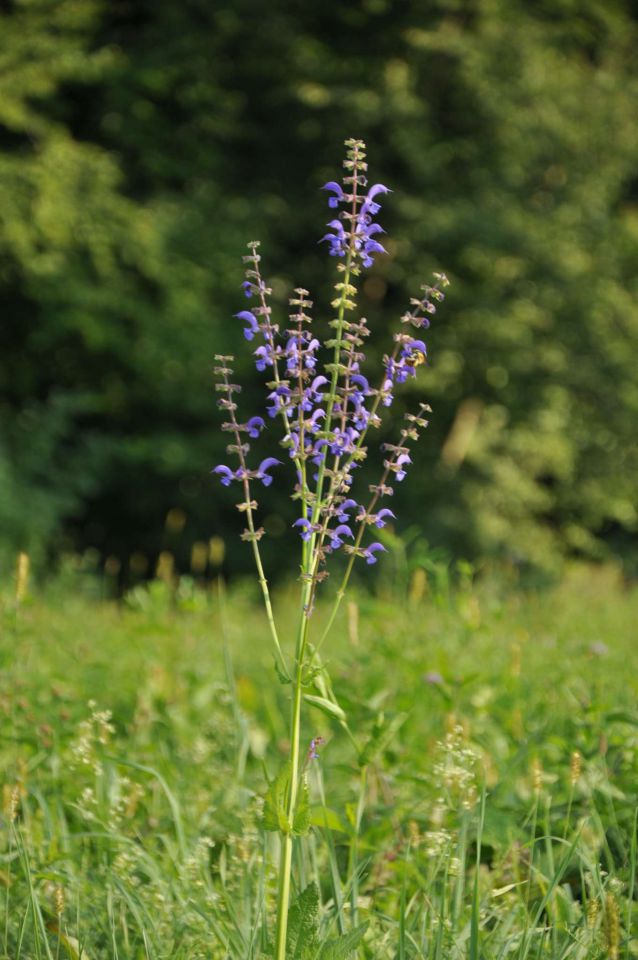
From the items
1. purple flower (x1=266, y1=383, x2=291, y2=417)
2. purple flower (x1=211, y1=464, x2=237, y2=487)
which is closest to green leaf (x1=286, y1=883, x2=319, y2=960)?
purple flower (x1=211, y1=464, x2=237, y2=487)

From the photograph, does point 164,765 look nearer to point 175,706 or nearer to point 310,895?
point 175,706

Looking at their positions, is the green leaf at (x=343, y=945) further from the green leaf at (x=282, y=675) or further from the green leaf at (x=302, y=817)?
the green leaf at (x=282, y=675)

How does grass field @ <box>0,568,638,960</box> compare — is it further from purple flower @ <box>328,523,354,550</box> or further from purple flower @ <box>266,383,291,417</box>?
purple flower @ <box>266,383,291,417</box>

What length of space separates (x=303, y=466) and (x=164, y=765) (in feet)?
5.52

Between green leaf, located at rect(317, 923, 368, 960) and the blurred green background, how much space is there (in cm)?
1084

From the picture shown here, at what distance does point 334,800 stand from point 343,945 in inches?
54.0

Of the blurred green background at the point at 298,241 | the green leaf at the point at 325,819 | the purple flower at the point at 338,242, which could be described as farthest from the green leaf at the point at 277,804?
the blurred green background at the point at 298,241

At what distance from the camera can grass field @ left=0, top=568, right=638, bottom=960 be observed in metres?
2.35

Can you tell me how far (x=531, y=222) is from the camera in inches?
532

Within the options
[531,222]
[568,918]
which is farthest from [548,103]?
[568,918]

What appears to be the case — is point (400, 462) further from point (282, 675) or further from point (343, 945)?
point (343, 945)

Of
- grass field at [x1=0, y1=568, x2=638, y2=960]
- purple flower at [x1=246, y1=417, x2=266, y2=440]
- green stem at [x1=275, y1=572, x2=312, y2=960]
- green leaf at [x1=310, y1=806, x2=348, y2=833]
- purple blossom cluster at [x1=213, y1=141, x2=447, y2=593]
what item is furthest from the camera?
green leaf at [x1=310, y1=806, x2=348, y2=833]

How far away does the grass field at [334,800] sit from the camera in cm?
235

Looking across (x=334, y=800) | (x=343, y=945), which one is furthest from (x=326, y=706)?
Answer: (x=334, y=800)
